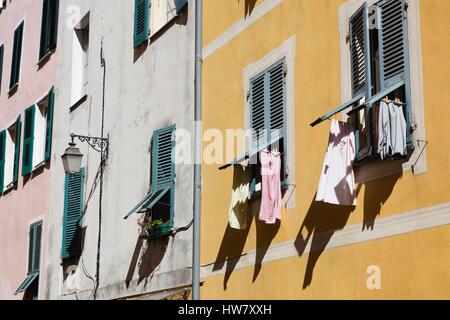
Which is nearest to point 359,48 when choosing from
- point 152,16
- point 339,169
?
point 339,169

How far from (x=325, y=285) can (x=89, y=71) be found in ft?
30.4

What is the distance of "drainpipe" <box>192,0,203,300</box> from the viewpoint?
13031 millimetres

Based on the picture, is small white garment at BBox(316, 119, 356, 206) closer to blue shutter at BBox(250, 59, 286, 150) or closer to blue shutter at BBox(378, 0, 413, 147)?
blue shutter at BBox(378, 0, 413, 147)

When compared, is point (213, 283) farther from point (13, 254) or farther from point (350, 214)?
point (13, 254)

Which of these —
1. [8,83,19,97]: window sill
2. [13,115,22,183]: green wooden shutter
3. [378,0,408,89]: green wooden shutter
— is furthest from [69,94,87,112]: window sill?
[378,0,408,89]: green wooden shutter

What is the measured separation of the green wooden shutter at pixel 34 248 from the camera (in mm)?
20047

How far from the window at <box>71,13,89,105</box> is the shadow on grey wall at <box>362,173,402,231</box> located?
9.96m

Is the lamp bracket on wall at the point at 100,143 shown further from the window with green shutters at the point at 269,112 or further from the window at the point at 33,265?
the window with green shutters at the point at 269,112

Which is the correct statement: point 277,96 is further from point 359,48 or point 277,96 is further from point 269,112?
point 359,48

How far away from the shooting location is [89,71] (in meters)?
18.7

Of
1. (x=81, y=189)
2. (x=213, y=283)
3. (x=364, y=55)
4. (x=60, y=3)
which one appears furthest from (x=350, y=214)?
(x=60, y=3)

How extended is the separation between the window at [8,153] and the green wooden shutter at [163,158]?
8240mm

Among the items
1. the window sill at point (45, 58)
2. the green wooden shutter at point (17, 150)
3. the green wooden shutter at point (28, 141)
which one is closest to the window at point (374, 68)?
the window sill at point (45, 58)
